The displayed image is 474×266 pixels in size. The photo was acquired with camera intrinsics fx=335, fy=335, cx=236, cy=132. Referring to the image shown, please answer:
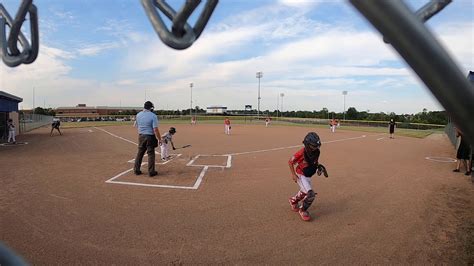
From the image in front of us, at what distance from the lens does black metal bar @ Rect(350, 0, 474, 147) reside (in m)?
0.86

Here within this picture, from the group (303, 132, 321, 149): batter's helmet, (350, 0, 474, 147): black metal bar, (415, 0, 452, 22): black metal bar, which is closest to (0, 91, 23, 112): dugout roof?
(303, 132, 321, 149): batter's helmet

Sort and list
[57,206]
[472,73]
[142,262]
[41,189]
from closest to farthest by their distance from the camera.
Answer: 1. [142,262]
2. [57,206]
3. [41,189]
4. [472,73]

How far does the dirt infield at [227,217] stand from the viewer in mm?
4426

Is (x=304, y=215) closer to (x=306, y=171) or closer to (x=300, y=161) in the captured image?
(x=306, y=171)

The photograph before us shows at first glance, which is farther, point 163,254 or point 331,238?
point 331,238

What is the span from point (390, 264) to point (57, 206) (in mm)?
5594

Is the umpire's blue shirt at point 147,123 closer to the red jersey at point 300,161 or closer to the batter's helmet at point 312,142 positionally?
the red jersey at point 300,161

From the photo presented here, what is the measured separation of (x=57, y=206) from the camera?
6.16m

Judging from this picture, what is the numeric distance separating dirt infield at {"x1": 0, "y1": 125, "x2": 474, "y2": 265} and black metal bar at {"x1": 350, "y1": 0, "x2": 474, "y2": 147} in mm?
3741

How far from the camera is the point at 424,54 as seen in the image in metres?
0.88

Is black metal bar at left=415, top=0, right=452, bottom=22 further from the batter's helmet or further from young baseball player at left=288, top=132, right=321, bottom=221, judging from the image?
young baseball player at left=288, top=132, right=321, bottom=221

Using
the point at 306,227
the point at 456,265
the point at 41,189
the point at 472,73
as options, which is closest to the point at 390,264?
the point at 456,265

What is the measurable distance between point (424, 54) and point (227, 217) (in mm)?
5280

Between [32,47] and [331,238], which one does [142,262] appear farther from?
[32,47]
